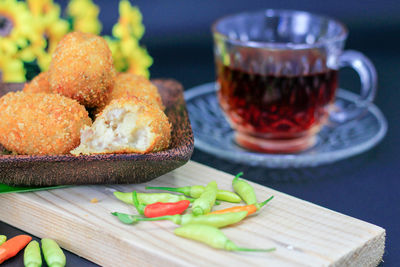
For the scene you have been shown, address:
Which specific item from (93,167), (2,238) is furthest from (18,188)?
(93,167)

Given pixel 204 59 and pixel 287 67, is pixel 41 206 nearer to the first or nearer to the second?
pixel 287 67

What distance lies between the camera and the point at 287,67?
2.60 metres

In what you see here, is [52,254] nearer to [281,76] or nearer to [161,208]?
[161,208]

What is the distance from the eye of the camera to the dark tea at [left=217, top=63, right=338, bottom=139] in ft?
8.65

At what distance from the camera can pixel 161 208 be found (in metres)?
1.94

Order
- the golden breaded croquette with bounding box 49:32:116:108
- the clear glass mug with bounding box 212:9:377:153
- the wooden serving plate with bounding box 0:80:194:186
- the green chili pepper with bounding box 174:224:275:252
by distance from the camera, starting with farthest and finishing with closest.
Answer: the clear glass mug with bounding box 212:9:377:153 < the golden breaded croquette with bounding box 49:32:116:108 < the wooden serving plate with bounding box 0:80:194:186 < the green chili pepper with bounding box 174:224:275:252

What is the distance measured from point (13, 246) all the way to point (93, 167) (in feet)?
1.17

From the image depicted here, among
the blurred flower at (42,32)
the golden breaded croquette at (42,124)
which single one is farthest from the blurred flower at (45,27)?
the golden breaded croquette at (42,124)

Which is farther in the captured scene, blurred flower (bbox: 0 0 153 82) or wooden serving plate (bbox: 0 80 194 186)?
blurred flower (bbox: 0 0 153 82)

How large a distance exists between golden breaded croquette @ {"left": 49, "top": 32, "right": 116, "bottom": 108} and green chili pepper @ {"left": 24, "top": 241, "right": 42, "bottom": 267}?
555mm

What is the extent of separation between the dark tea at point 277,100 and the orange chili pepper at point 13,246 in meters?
1.14

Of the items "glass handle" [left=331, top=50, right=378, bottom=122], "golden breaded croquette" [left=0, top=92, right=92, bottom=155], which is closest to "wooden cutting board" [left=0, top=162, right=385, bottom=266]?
"golden breaded croquette" [left=0, top=92, right=92, bottom=155]

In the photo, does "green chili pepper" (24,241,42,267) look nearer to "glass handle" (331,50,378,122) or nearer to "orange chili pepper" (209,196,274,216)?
"orange chili pepper" (209,196,274,216)

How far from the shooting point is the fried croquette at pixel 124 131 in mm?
2008
